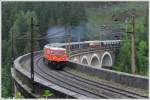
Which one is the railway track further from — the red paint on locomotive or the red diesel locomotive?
the red paint on locomotive

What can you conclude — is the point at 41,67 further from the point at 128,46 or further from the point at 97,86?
the point at 128,46

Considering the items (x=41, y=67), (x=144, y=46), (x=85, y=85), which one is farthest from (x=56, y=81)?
(x=144, y=46)

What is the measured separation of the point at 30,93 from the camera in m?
19.1

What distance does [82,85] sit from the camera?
24.0 metres

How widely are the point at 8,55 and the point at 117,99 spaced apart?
60.3 m

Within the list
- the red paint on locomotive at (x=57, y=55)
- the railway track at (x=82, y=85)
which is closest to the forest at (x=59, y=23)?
the red paint on locomotive at (x=57, y=55)

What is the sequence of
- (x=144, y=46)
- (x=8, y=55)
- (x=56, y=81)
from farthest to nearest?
(x=8, y=55) < (x=144, y=46) < (x=56, y=81)

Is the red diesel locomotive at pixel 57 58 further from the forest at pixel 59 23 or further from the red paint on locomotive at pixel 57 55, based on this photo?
the forest at pixel 59 23

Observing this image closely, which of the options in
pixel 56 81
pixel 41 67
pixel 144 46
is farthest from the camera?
pixel 144 46

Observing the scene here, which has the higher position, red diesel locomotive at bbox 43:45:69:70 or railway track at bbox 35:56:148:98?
red diesel locomotive at bbox 43:45:69:70

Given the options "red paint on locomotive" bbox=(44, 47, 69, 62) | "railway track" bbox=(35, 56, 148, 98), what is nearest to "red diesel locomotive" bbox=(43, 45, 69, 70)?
"red paint on locomotive" bbox=(44, 47, 69, 62)

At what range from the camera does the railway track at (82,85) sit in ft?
66.2

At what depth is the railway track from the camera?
20166mm

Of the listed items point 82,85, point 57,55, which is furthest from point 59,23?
point 82,85
